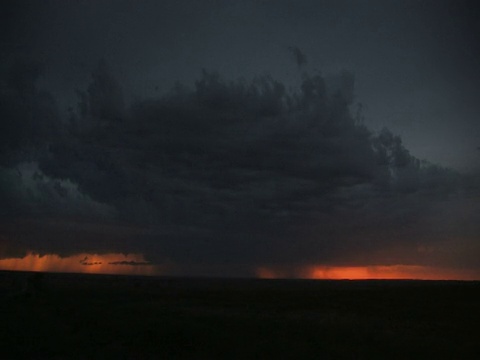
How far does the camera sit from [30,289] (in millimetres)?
63031

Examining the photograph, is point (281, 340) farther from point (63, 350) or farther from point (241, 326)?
point (63, 350)

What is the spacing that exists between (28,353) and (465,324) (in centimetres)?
2873

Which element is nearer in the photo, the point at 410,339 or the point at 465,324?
the point at 410,339

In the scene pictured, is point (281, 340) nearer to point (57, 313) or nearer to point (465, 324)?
point (465, 324)

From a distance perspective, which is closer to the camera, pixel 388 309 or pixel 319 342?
pixel 319 342

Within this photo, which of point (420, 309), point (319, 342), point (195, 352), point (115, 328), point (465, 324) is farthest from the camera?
point (420, 309)

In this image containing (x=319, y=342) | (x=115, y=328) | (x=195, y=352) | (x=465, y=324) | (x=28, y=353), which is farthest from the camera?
(x=465, y=324)

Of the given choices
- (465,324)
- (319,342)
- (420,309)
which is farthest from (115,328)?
(420,309)

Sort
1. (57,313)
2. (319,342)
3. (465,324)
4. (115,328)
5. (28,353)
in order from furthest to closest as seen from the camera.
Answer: (57,313) → (465,324) → (115,328) → (319,342) → (28,353)

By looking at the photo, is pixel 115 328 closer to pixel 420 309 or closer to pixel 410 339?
pixel 410 339

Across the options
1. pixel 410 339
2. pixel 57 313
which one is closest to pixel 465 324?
pixel 410 339

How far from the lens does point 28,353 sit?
80.9ft

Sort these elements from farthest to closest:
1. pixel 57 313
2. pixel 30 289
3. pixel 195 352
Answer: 1. pixel 30 289
2. pixel 57 313
3. pixel 195 352

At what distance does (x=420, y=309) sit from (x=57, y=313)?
32197 mm
